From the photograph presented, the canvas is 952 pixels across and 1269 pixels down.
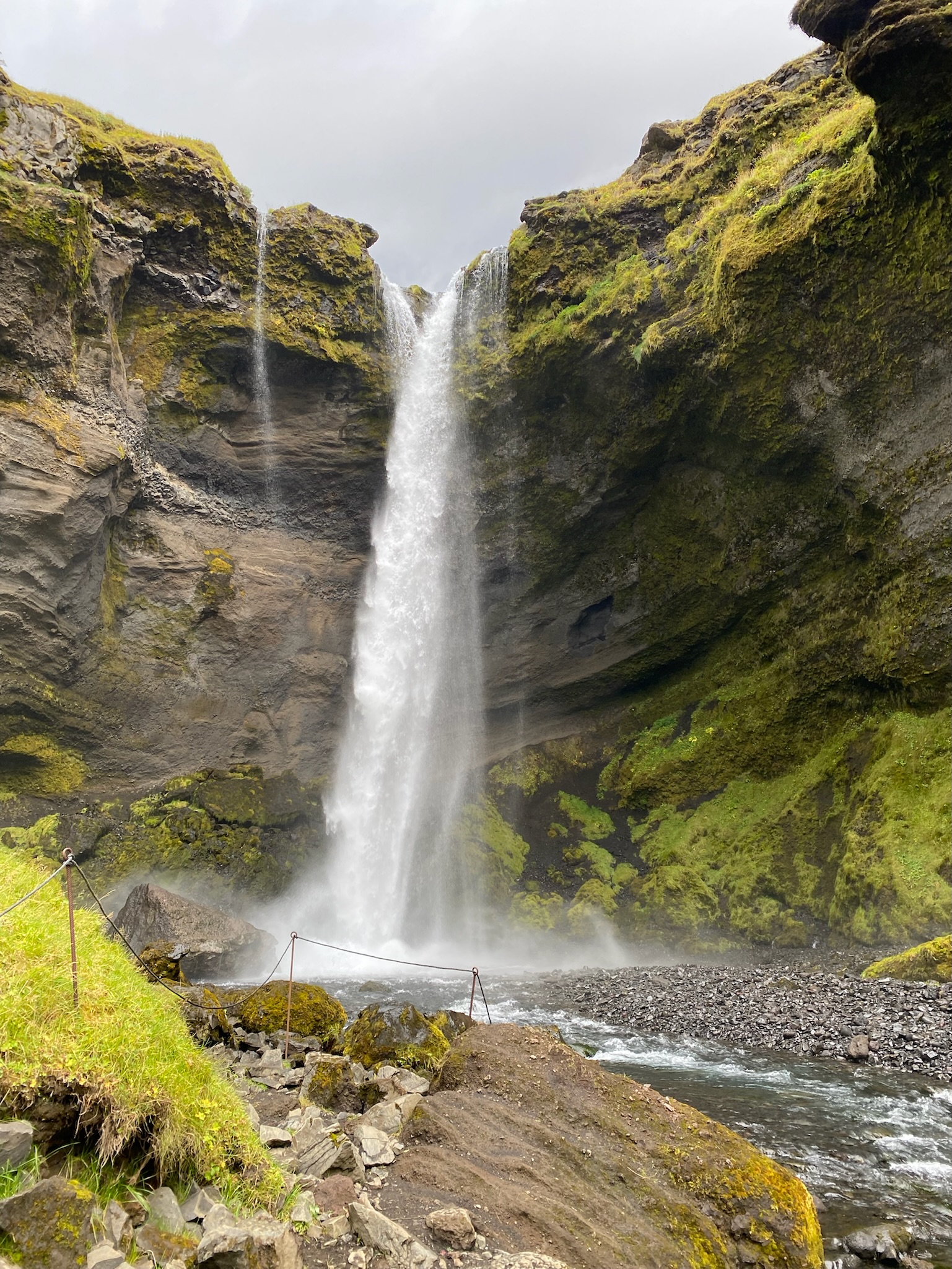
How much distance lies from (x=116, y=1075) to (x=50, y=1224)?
1.01 meters

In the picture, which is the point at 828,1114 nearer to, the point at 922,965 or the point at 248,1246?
the point at 922,965

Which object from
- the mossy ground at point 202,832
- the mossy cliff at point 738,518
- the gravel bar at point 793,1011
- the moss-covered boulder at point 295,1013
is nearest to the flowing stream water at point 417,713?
the mossy cliff at point 738,518

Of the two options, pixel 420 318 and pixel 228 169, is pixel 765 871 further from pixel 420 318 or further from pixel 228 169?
pixel 228 169

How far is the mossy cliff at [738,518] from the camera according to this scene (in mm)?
16469

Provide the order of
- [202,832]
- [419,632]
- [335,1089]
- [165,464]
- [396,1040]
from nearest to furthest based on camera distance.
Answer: [335,1089] < [396,1040] < [202,832] < [165,464] < [419,632]

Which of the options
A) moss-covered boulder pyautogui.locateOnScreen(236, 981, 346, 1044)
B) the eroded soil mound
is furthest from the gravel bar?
the eroded soil mound

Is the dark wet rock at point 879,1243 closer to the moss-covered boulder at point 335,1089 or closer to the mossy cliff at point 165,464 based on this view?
the moss-covered boulder at point 335,1089

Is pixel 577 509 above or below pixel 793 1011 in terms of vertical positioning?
above

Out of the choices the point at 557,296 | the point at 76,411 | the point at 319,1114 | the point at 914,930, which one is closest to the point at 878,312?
the point at 557,296

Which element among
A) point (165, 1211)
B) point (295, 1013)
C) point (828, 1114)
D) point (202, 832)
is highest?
point (165, 1211)

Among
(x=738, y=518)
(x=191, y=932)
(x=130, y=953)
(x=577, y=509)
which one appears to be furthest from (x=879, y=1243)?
(x=577, y=509)

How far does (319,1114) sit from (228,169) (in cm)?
2793

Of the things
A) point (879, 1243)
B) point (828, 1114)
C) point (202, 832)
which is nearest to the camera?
point (879, 1243)

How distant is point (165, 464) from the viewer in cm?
2344
